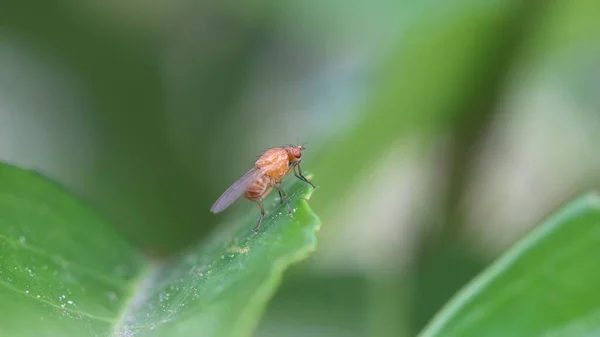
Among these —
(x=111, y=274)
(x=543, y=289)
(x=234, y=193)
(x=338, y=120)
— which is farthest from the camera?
(x=338, y=120)

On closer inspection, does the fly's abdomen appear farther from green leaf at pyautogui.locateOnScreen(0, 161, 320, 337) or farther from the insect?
green leaf at pyautogui.locateOnScreen(0, 161, 320, 337)

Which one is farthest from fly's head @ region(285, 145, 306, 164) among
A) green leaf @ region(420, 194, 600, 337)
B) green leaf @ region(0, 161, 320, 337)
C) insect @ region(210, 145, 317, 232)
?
green leaf @ region(420, 194, 600, 337)

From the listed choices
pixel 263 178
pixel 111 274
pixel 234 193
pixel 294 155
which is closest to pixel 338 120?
pixel 294 155

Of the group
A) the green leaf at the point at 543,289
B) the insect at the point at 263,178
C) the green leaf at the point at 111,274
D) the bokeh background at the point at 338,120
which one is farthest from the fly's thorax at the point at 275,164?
the green leaf at the point at 543,289

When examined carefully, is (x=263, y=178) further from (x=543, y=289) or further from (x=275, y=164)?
(x=543, y=289)

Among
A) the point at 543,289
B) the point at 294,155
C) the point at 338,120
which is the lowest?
the point at 543,289

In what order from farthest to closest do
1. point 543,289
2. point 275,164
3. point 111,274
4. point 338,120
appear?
point 338,120
point 275,164
point 111,274
point 543,289

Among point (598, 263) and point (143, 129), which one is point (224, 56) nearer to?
point (143, 129)
